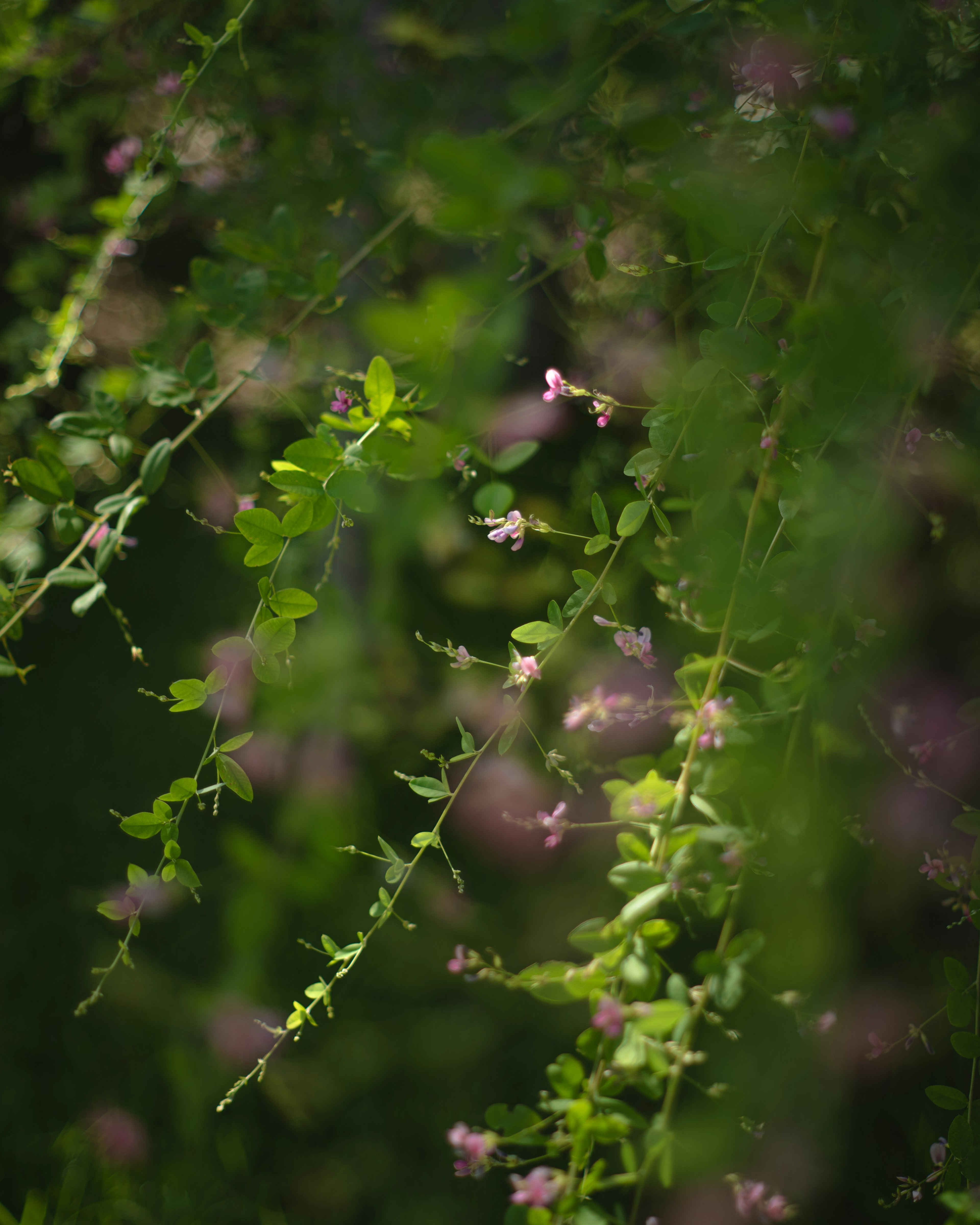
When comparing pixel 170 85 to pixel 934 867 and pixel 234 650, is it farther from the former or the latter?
pixel 934 867

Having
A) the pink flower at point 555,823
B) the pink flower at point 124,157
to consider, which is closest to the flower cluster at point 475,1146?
the pink flower at point 555,823

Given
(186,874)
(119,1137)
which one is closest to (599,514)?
(186,874)

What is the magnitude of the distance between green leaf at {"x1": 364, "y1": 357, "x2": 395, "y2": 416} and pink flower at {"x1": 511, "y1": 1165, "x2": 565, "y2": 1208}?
18.2 inches

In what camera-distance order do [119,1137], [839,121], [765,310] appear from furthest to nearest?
[119,1137] < [765,310] < [839,121]

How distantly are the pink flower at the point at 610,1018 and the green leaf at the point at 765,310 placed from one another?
0.43 metres

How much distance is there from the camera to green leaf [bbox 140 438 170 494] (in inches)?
23.7

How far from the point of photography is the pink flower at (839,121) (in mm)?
386

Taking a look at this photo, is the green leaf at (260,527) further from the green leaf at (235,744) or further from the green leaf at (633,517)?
the green leaf at (633,517)

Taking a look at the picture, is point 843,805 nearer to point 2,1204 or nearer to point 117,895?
point 117,895

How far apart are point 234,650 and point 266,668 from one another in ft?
0.08

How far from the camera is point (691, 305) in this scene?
2.46ft

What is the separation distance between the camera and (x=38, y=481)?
→ 0.59m

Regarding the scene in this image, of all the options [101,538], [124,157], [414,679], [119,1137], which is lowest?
[119,1137]

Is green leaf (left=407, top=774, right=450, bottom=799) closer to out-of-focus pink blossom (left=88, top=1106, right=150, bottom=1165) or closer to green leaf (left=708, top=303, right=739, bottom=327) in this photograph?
green leaf (left=708, top=303, right=739, bottom=327)
